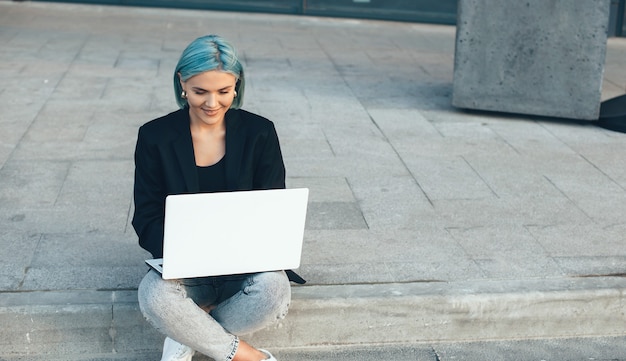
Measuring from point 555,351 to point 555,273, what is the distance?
0.38 meters

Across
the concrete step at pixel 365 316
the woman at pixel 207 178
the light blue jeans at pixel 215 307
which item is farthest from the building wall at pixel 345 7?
the light blue jeans at pixel 215 307

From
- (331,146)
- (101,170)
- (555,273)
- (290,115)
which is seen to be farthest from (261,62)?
(555,273)

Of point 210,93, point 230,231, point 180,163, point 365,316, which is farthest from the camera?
point 365,316

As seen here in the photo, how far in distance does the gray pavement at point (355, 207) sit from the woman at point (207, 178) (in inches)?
14.6

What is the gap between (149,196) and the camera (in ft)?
11.8

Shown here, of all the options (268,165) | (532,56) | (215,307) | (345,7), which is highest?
(268,165)

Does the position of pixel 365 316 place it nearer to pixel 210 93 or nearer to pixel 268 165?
pixel 268 165

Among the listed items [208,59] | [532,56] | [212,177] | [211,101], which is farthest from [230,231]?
[532,56]

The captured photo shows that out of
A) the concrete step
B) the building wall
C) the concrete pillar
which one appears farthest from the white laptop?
the building wall

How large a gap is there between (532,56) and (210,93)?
3.83 metres

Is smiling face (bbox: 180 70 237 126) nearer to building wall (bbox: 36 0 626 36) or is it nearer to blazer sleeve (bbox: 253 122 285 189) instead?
blazer sleeve (bbox: 253 122 285 189)

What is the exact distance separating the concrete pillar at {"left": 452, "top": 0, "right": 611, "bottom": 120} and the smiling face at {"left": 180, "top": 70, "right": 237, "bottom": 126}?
358 centimetres

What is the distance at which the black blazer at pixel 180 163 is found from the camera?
Result: 3557 millimetres

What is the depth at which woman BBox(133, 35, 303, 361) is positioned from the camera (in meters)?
3.40
